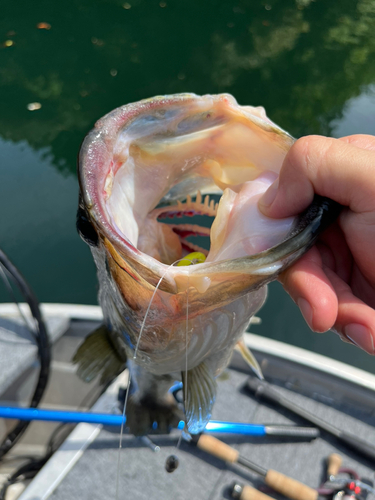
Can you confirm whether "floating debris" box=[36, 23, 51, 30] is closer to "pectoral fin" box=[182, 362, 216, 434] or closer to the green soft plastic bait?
the green soft plastic bait

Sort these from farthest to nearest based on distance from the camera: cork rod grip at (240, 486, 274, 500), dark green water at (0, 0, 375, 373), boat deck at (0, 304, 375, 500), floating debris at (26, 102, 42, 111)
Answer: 1. floating debris at (26, 102, 42, 111)
2. dark green water at (0, 0, 375, 373)
3. boat deck at (0, 304, 375, 500)
4. cork rod grip at (240, 486, 274, 500)

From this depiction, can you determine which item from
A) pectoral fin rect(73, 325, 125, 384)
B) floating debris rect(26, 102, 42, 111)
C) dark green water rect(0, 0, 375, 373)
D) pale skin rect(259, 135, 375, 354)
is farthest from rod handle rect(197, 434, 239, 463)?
floating debris rect(26, 102, 42, 111)

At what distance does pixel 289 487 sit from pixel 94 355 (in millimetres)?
1153

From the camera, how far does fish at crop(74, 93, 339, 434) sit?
30.0 inches

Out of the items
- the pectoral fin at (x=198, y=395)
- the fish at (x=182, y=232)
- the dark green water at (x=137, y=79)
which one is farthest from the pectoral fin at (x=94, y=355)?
the dark green water at (x=137, y=79)

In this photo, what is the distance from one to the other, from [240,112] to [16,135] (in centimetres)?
545

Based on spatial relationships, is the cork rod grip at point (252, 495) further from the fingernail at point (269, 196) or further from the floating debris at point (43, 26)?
the floating debris at point (43, 26)

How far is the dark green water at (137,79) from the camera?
156 inches

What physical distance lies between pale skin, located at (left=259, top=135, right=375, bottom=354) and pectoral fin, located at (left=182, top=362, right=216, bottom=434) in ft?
→ 1.40

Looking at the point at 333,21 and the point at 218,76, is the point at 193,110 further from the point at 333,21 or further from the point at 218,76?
the point at 333,21

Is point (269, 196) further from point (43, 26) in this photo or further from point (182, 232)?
point (43, 26)

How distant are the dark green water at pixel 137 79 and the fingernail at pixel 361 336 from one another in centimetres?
282

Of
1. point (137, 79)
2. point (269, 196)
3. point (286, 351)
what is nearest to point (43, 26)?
point (137, 79)

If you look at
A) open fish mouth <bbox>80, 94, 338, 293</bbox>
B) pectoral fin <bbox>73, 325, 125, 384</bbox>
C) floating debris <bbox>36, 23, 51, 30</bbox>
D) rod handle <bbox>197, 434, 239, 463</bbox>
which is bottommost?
rod handle <bbox>197, 434, 239, 463</bbox>
